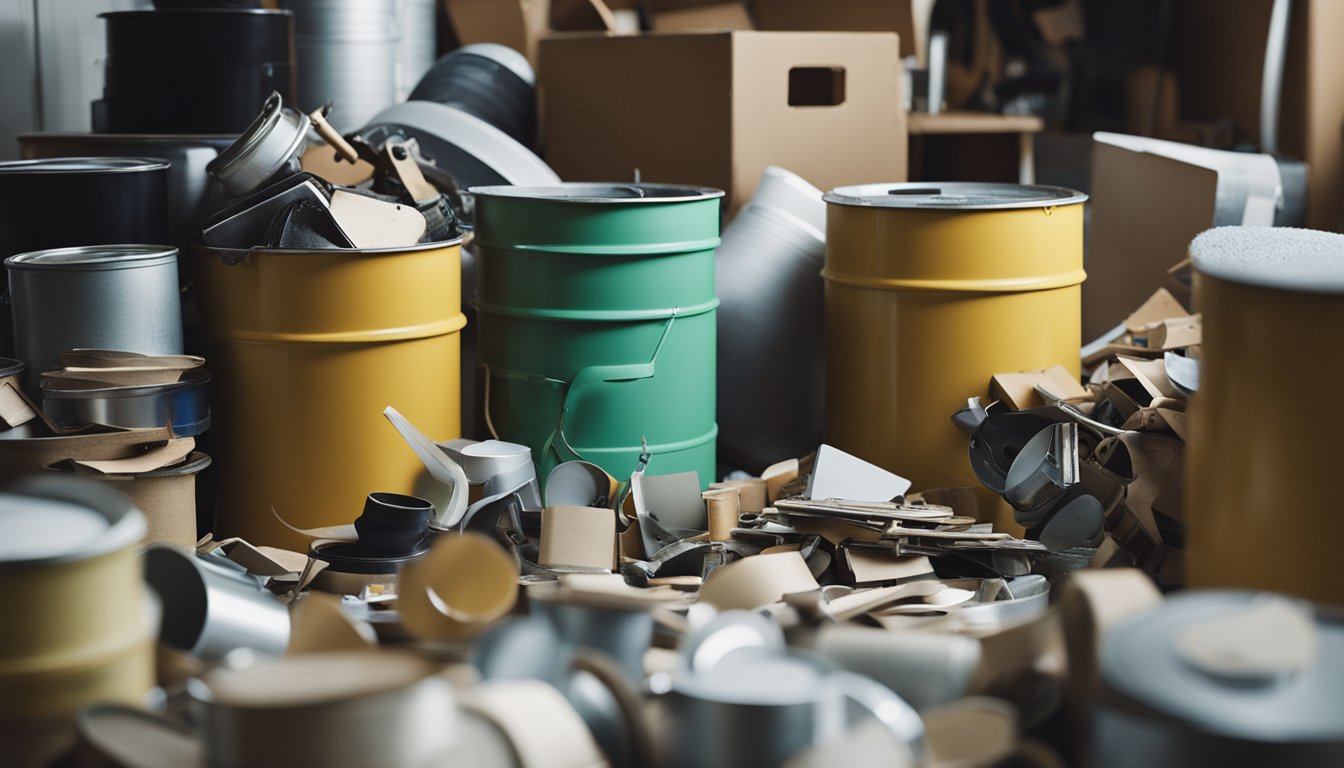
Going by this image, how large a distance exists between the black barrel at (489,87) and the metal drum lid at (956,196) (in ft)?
3.37

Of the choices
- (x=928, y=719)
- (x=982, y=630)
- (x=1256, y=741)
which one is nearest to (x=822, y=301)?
(x=982, y=630)

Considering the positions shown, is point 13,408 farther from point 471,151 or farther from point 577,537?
point 471,151

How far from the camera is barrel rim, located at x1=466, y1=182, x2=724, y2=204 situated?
8.55 ft

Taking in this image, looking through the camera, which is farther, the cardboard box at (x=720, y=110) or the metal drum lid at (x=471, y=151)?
the cardboard box at (x=720, y=110)

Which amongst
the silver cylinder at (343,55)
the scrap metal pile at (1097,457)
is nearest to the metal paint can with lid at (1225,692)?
the scrap metal pile at (1097,457)

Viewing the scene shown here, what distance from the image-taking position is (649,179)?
3480mm

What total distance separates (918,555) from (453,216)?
1158 mm

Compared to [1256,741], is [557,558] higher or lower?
lower

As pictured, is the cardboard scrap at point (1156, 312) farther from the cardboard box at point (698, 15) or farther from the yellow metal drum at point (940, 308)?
the cardboard box at point (698, 15)

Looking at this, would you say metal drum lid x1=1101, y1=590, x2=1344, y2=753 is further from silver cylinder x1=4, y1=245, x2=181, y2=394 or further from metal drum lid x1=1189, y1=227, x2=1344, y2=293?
silver cylinder x1=4, y1=245, x2=181, y2=394

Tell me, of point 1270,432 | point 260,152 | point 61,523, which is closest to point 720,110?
point 260,152

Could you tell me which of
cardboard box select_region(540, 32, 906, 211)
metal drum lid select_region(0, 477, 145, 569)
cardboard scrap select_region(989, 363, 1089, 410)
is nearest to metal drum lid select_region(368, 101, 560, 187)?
cardboard box select_region(540, 32, 906, 211)

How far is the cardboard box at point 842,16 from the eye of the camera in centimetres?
392

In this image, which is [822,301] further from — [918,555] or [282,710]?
[282,710]
